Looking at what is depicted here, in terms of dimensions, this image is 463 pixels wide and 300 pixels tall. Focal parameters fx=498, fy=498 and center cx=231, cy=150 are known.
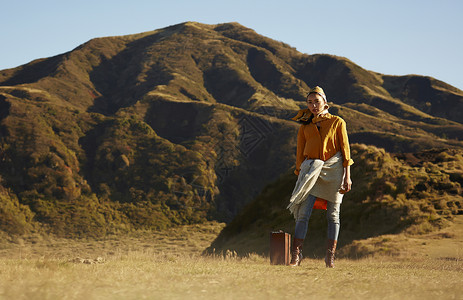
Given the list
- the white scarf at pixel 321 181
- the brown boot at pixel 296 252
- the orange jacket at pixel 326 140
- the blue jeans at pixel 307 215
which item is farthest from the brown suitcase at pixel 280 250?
the orange jacket at pixel 326 140

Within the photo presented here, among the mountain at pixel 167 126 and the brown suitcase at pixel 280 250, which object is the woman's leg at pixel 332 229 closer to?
the brown suitcase at pixel 280 250

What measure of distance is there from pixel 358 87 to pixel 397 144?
4694cm

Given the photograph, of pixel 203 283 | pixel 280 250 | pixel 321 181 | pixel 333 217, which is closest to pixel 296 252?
pixel 280 250

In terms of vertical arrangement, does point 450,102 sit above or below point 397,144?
above

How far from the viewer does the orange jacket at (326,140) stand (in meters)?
7.70

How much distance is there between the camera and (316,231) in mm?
21781

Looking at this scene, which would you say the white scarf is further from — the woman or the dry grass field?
the dry grass field

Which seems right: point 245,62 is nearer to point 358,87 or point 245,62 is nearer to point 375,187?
point 358,87

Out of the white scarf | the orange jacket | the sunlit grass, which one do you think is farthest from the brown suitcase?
the sunlit grass

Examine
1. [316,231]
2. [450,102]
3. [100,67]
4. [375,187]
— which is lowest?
[316,231]

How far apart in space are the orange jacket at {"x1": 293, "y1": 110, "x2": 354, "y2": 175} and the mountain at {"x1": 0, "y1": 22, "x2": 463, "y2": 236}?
139 feet

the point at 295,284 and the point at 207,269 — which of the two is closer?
the point at 295,284

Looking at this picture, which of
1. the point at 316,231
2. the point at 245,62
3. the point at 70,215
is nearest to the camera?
the point at 316,231

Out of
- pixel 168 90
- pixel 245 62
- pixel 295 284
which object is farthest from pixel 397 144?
pixel 295 284
